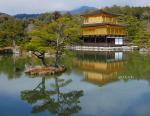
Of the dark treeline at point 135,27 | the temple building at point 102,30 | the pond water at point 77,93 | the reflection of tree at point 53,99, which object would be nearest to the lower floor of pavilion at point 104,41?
the temple building at point 102,30

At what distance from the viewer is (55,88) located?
18297 mm

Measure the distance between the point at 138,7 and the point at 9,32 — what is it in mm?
49534

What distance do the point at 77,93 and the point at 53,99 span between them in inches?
70.1

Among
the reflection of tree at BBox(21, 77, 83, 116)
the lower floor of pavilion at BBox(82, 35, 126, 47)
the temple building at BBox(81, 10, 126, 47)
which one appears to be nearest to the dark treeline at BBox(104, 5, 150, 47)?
the temple building at BBox(81, 10, 126, 47)

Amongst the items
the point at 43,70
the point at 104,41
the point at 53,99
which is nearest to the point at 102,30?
the point at 104,41

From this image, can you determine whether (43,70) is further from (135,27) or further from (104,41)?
(135,27)

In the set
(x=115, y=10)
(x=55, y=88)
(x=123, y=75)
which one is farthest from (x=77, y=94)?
(x=115, y=10)

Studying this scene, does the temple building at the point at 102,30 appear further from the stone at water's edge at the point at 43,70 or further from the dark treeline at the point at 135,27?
the stone at water's edge at the point at 43,70

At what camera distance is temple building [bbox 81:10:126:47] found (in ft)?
173

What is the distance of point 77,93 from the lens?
660 inches

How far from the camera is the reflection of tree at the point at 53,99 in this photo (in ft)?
44.1

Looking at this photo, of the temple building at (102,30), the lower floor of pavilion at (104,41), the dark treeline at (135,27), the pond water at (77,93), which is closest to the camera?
the pond water at (77,93)

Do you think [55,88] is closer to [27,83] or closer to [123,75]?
[27,83]

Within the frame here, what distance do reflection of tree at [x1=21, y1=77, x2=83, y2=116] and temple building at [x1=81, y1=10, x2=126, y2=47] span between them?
111ft
